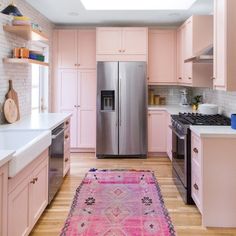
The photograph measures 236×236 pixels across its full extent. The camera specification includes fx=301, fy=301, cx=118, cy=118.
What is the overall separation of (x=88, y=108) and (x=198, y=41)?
2376mm

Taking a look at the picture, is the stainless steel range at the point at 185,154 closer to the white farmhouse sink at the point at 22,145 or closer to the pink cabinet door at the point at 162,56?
the white farmhouse sink at the point at 22,145

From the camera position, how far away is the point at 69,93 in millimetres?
5766

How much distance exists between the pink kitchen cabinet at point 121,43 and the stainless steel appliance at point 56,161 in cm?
219


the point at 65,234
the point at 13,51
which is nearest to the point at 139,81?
the point at 13,51

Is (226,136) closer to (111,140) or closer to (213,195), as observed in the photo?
(213,195)

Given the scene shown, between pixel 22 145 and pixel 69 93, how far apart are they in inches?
125

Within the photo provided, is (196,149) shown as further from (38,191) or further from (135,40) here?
(135,40)

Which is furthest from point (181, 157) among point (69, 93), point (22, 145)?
point (69, 93)

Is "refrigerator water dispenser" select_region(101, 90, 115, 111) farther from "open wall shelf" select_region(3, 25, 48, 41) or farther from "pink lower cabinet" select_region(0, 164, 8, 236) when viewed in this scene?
"pink lower cabinet" select_region(0, 164, 8, 236)

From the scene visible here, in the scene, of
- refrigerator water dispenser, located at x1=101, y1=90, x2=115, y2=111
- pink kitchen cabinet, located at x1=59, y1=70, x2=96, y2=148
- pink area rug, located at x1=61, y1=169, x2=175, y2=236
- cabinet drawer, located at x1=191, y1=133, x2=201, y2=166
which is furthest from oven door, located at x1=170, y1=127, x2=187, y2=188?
pink kitchen cabinet, located at x1=59, y1=70, x2=96, y2=148

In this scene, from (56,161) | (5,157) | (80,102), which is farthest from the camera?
(80,102)

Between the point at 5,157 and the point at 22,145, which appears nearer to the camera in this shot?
the point at 5,157

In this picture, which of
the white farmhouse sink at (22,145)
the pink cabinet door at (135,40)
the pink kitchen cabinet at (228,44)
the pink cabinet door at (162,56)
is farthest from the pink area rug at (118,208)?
the pink cabinet door at (135,40)

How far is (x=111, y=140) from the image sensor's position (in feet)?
17.8
